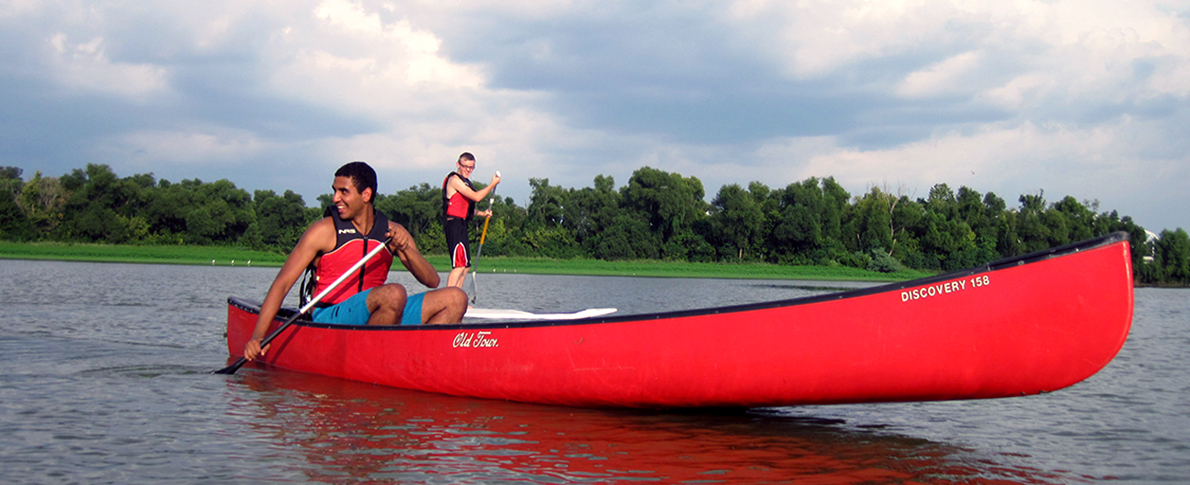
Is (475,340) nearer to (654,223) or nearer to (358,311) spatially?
(358,311)

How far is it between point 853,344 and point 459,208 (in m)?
4.49

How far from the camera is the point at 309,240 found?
5473 mm

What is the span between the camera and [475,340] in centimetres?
550

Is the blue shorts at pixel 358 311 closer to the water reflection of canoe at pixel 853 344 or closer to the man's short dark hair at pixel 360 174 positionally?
the water reflection of canoe at pixel 853 344

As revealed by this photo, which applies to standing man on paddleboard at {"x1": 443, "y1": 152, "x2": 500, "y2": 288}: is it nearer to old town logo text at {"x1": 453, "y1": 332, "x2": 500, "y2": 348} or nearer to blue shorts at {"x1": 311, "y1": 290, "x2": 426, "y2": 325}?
blue shorts at {"x1": 311, "y1": 290, "x2": 426, "y2": 325}

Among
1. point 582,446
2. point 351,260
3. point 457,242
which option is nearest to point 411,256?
point 351,260

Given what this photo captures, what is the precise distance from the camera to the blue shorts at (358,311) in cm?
587

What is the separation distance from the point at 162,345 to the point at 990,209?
62.7 metres

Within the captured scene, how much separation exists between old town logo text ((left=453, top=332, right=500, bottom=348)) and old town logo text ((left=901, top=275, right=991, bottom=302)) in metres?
2.61

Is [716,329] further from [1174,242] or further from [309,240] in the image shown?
[1174,242]

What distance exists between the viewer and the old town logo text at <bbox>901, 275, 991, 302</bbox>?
14.4 ft

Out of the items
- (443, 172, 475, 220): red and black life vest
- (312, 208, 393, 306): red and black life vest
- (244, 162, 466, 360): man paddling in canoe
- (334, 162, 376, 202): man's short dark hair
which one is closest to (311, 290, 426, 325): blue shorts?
(244, 162, 466, 360): man paddling in canoe

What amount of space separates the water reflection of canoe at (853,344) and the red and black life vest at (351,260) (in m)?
0.84

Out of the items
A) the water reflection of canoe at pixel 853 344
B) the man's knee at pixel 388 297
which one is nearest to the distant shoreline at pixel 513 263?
the man's knee at pixel 388 297
